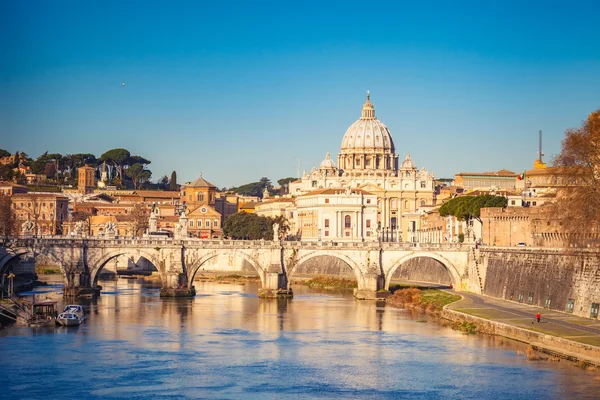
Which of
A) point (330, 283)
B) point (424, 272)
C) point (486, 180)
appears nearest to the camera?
point (424, 272)

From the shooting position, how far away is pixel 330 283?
94125 mm

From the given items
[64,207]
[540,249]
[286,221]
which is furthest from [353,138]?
[540,249]

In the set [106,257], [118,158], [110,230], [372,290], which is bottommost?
[372,290]

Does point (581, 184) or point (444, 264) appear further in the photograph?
point (444, 264)

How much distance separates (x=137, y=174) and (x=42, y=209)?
173 feet

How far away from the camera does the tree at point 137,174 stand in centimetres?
19575

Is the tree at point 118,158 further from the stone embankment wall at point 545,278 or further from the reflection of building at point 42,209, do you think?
the stone embankment wall at point 545,278

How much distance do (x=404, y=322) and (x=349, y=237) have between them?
217 feet

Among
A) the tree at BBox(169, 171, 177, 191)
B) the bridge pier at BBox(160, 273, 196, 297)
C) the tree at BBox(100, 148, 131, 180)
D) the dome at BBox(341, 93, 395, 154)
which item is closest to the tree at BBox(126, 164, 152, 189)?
the tree at BBox(100, 148, 131, 180)

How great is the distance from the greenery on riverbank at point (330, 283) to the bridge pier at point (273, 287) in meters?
14.6

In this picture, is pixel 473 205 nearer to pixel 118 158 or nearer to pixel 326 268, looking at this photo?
pixel 326 268

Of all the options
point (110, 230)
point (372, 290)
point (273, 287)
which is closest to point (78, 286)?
point (273, 287)

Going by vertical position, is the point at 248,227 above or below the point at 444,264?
above

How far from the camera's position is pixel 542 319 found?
5503 cm
